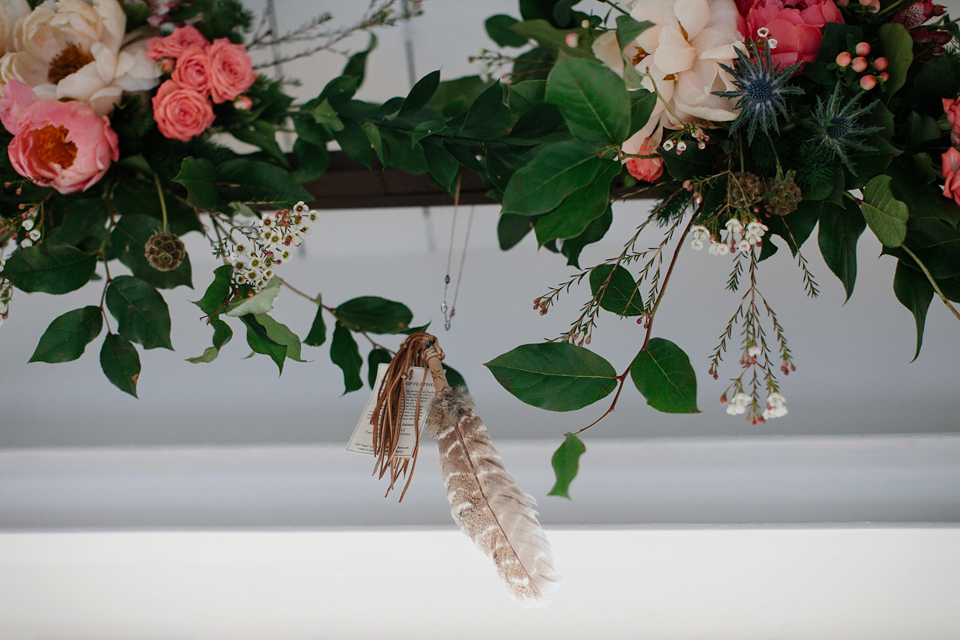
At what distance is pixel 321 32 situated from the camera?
3.15ft

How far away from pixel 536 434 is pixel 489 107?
47 cm

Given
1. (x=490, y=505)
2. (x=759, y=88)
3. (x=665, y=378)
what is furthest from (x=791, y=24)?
(x=490, y=505)

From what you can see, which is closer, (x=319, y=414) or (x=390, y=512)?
(x=390, y=512)

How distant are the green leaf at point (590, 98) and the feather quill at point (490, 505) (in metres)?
0.27

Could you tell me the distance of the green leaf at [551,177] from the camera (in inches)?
19.8

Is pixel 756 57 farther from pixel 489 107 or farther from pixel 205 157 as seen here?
pixel 205 157

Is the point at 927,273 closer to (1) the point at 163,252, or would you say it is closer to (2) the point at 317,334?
(2) the point at 317,334

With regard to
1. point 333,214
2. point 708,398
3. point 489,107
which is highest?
point 489,107

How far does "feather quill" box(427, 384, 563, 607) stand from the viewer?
0.53 m

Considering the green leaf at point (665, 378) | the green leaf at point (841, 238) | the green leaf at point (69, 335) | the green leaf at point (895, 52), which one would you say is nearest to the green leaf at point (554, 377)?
the green leaf at point (665, 378)

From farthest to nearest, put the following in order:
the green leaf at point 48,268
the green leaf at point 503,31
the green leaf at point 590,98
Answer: the green leaf at point 503,31 → the green leaf at point 48,268 → the green leaf at point 590,98

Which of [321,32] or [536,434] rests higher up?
[321,32]

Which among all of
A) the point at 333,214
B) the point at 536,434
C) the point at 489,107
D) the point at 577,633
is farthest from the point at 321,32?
the point at 577,633

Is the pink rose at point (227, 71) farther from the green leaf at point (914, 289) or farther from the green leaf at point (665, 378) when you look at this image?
the green leaf at point (914, 289)
